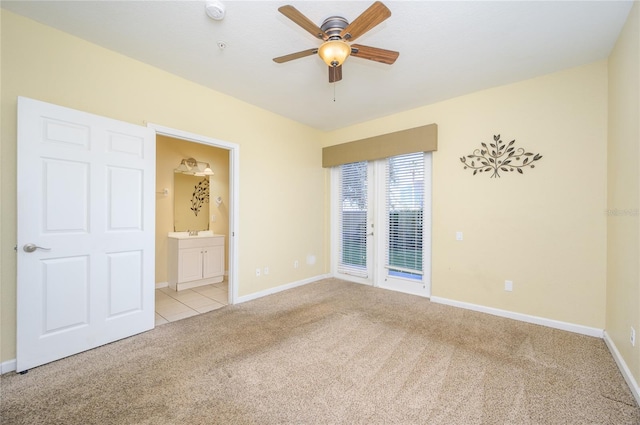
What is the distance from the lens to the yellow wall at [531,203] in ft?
8.63

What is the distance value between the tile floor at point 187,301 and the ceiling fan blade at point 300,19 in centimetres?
324

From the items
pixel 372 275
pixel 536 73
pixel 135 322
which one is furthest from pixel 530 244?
pixel 135 322

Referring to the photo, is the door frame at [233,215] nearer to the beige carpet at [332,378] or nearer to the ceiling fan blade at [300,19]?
the beige carpet at [332,378]

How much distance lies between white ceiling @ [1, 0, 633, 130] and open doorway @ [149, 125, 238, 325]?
885 mm

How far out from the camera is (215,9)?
195cm

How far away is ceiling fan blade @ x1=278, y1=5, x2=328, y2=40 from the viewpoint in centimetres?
159

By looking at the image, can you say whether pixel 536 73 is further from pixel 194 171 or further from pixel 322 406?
pixel 194 171

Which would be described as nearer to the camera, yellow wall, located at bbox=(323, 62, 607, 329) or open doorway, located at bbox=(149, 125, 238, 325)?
yellow wall, located at bbox=(323, 62, 607, 329)

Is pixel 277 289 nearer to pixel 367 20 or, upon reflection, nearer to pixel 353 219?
pixel 353 219

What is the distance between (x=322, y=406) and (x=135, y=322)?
6.98ft

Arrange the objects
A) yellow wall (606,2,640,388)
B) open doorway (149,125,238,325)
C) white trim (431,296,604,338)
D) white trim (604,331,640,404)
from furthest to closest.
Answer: open doorway (149,125,238,325), white trim (431,296,604,338), yellow wall (606,2,640,388), white trim (604,331,640,404)

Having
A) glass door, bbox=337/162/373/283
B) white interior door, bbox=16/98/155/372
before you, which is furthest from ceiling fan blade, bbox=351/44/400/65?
glass door, bbox=337/162/373/283

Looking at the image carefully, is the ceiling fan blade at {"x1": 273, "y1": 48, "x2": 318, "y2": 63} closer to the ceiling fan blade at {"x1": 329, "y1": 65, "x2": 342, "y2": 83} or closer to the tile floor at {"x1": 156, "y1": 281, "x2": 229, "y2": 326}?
the ceiling fan blade at {"x1": 329, "y1": 65, "x2": 342, "y2": 83}

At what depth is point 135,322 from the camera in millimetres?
2605
